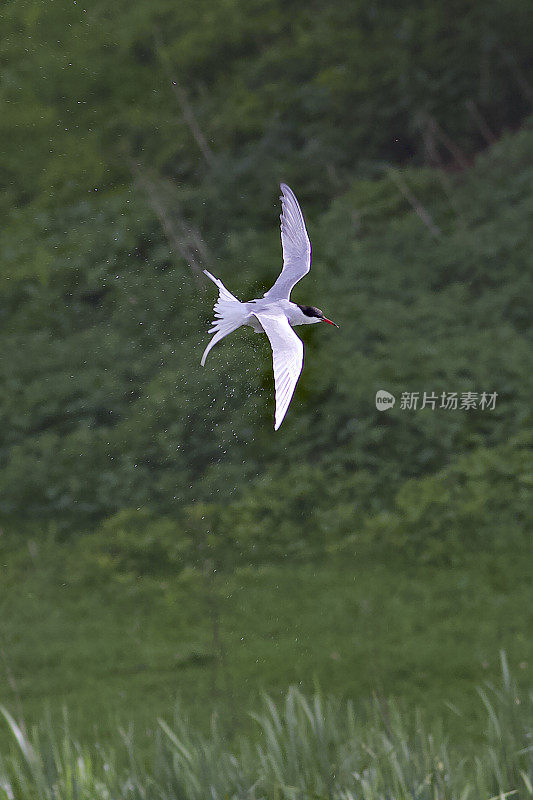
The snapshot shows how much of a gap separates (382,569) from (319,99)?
13.3 ft

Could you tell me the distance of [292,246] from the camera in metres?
2.32

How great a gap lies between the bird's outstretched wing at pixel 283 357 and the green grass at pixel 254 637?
2140 mm

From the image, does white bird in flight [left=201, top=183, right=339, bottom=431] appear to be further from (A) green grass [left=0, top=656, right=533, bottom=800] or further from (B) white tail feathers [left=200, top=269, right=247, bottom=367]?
(A) green grass [left=0, top=656, right=533, bottom=800]

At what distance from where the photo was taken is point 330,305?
6.00m

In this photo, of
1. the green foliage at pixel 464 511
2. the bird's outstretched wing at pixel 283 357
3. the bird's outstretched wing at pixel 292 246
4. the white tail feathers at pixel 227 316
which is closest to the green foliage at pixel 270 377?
the green foliage at pixel 464 511

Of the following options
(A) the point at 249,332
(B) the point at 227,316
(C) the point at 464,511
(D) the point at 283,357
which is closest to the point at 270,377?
(C) the point at 464,511

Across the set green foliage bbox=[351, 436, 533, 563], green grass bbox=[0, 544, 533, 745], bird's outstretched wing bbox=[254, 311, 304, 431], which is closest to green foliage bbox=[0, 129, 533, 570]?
green foliage bbox=[351, 436, 533, 563]

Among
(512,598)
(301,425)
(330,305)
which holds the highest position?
(330,305)

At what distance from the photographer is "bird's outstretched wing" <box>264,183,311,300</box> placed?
87.6 inches

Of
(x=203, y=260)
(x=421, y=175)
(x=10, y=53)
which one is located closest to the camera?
(x=203, y=260)

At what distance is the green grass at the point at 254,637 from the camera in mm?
4008

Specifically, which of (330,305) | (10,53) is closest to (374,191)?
(330,305)

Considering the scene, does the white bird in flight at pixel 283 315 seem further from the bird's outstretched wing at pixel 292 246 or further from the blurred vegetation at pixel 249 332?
the blurred vegetation at pixel 249 332

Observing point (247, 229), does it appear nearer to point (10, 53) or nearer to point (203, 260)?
point (203, 260)
